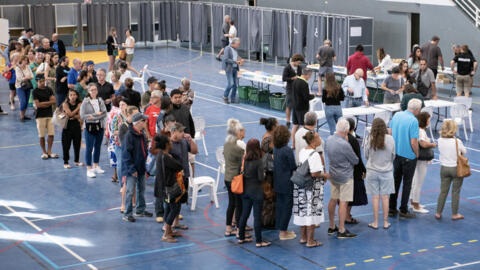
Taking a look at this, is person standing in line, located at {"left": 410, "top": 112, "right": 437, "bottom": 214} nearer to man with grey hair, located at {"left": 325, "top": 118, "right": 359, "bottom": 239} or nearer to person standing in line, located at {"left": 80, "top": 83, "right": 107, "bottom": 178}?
man with grey hair, located at {"left": 325, "top": 118, "right": 359, "bottom": 239}

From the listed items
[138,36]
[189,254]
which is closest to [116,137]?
[189,254]

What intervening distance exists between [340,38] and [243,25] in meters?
5.72

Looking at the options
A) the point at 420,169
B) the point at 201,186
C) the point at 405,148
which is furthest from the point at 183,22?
the point at 405,148

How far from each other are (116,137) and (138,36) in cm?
2330

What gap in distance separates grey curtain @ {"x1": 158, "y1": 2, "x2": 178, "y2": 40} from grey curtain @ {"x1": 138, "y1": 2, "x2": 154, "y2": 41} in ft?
1.54

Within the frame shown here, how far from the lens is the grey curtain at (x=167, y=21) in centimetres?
3462

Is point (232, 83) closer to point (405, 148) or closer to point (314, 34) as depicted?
point (314, 34)

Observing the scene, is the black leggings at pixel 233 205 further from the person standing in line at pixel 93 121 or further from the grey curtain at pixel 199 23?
the grey curtain at pixel 199 23

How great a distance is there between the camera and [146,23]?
34812mm

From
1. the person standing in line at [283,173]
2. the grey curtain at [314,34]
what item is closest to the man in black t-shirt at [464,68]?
the grey curtain at [314,34]

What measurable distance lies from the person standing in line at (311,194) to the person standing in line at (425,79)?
7993mm

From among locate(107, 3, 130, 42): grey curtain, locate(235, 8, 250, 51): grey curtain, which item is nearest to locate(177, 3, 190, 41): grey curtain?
locate(107, 3, 130, 42): grey curtain

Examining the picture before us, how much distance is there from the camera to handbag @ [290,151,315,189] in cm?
1004

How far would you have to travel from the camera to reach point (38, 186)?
1375 cm
